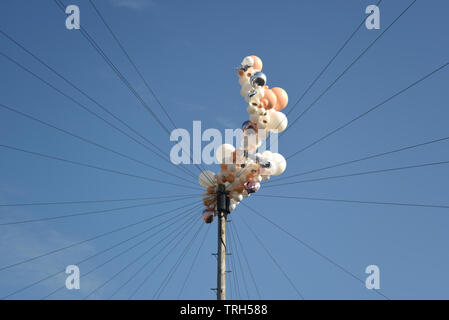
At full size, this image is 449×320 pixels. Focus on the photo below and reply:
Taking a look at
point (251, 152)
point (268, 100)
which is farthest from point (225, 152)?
point (268, 100)

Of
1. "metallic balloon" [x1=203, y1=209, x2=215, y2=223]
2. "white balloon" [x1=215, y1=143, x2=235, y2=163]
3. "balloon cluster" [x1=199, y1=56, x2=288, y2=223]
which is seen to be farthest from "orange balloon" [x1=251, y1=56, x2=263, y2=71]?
"metallic balloon" [x1=203, y1=209, x2=215, y2=223]

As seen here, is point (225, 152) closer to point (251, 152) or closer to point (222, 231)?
point (251, 152)

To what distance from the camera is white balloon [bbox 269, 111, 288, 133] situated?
16.8 m

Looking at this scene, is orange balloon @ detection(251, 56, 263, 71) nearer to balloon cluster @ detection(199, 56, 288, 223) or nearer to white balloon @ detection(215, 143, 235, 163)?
balloon cluster @ detection(199, 56, 288, 223)

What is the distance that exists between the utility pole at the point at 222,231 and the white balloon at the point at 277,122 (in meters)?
2.25

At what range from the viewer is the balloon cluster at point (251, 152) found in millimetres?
16516

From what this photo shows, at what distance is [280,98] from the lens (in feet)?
55.8

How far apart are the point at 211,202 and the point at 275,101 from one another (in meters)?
3.49

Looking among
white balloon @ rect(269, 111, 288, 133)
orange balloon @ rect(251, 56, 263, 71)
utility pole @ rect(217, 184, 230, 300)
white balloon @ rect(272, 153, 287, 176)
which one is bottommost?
utility pole @ rect(217, 184, 230, 300)

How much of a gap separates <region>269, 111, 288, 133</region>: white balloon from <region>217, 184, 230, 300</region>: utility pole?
2.25 meters
